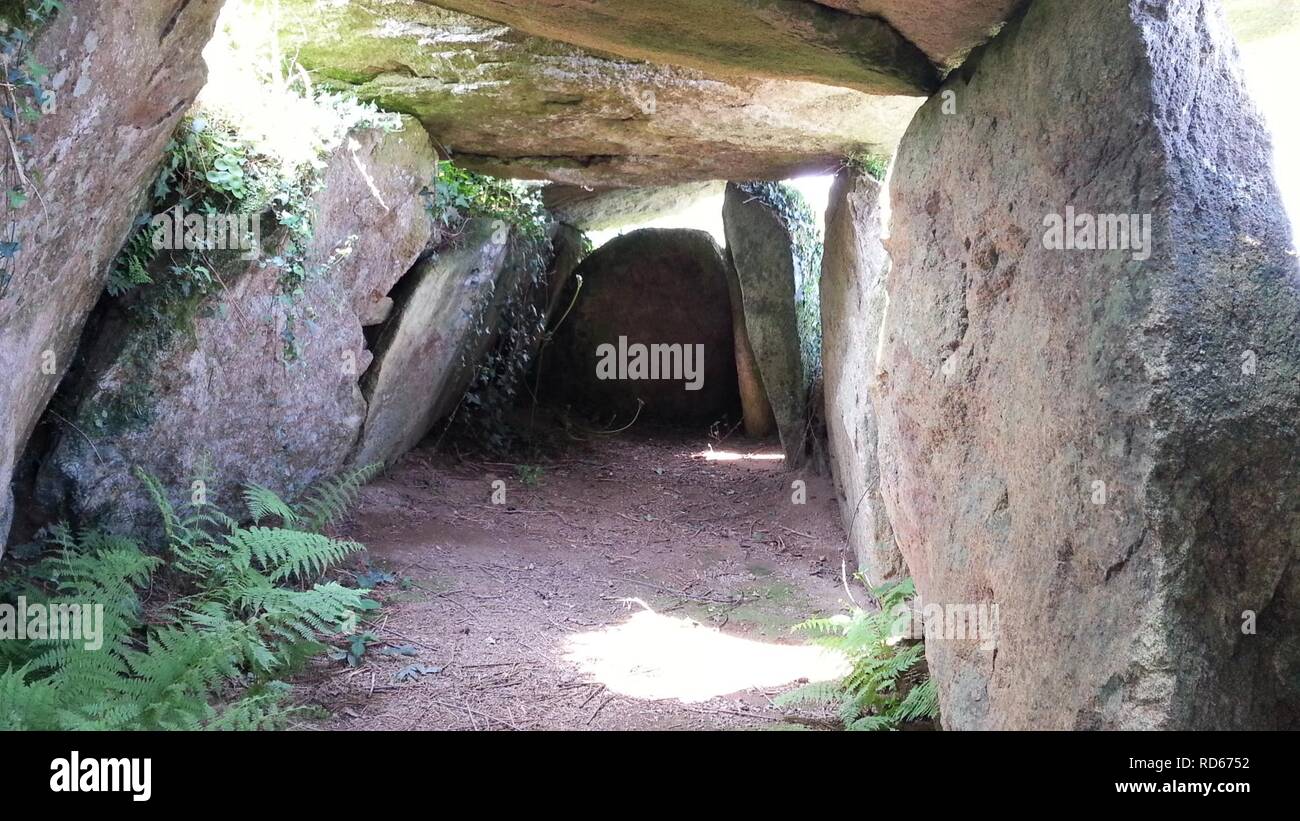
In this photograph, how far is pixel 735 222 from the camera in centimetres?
927

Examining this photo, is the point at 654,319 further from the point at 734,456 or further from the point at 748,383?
the point at 734,456

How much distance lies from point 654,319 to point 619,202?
1.58m

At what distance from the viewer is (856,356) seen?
22.9 ft

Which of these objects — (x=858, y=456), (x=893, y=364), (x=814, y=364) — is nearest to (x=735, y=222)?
(x=814, y=364)

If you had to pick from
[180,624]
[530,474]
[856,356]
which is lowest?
[180,624]

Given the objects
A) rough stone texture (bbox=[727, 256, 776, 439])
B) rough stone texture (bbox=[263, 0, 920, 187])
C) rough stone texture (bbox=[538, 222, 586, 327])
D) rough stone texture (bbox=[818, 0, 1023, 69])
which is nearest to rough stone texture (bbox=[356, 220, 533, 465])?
rough stone texture (bbox=[263, 0, 920, 187])

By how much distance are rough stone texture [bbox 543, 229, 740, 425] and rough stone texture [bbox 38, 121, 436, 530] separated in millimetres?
4857

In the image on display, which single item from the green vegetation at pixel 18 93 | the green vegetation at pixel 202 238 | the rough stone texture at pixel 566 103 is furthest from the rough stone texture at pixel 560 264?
the green vegetation at pixel 18 93

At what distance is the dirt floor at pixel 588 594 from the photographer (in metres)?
4.36

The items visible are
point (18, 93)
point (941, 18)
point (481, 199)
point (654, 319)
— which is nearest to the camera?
point (18, 93)

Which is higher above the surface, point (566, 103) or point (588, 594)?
point (566, 103)

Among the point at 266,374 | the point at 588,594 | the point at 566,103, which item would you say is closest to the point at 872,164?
the point at 566,103

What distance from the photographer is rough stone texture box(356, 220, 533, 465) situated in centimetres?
748
